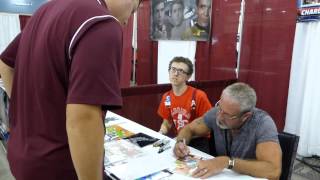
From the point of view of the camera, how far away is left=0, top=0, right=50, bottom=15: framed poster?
21.2 ft

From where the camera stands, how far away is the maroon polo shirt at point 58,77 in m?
0.73

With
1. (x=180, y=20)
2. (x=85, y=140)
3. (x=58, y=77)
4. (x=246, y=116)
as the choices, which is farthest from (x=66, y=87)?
(x=180, y=20)

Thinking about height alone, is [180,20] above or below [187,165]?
above

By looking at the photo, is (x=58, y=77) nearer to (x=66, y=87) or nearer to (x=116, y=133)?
(x=66, y=87)

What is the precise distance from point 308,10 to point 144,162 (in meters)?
2.60

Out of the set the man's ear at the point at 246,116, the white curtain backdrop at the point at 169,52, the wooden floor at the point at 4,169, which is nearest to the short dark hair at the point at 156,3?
the white curtain backdrop at the point at 169,52

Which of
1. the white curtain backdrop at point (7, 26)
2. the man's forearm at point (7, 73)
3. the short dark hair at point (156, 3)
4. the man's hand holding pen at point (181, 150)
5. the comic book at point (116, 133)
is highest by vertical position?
the short dark hair at point (156, 3)

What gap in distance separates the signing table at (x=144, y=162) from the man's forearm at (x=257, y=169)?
0.03 meters

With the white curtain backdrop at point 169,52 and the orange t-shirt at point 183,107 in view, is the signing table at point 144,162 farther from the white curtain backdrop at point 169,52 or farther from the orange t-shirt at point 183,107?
the white curtain backdrop at point 169,52

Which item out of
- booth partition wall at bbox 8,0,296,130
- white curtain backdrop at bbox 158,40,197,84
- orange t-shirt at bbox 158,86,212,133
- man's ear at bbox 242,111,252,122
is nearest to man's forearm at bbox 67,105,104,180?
man's ear at bbox 242,111,252,122

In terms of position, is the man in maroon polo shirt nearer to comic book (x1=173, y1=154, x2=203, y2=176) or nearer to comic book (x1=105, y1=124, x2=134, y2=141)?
comic book (x1=173, y1=154, x2=203, y2=176)

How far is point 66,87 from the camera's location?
0.82 metres

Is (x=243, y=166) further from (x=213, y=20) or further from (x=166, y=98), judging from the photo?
(x=213, y=20)

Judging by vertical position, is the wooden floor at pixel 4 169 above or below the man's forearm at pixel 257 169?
below
